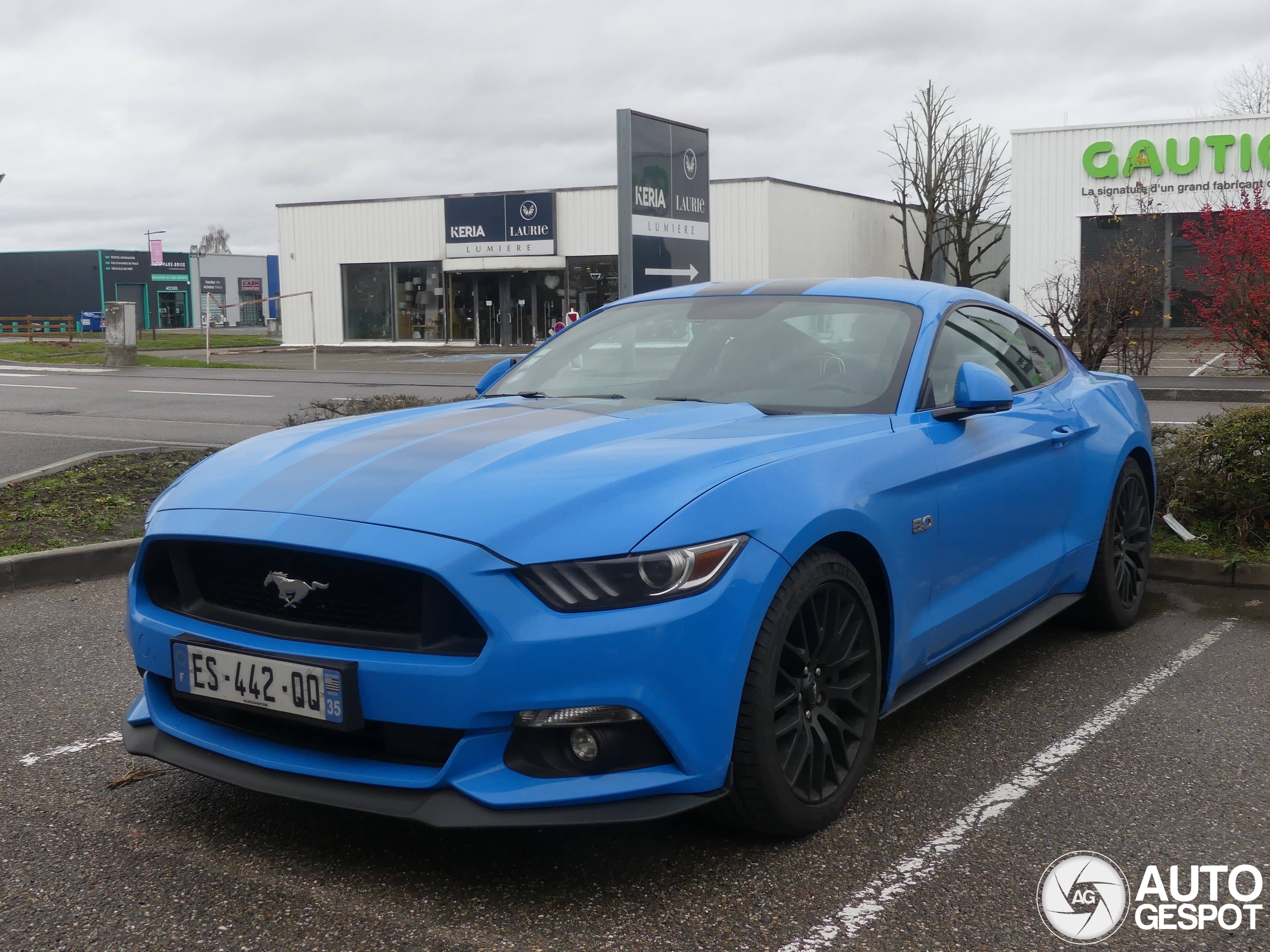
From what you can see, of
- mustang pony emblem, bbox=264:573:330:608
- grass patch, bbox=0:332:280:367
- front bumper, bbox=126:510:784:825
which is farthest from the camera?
grass patch, bbox=0:332:280:367

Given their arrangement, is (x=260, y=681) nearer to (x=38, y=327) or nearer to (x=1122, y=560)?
(x=1122, y=560)

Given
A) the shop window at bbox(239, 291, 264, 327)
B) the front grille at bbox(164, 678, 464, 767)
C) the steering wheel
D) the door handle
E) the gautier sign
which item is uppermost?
the gautier sign

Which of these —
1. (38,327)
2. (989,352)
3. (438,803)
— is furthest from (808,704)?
(38,327)

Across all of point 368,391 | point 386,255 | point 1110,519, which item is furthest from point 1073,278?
point 386,255

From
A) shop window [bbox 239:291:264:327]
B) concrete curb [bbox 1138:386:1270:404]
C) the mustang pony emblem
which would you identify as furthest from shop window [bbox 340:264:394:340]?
shop window [bbox 239:291:264:327]

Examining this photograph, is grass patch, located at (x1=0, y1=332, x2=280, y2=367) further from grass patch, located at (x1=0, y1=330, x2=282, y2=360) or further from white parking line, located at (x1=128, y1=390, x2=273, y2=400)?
white parking line, located at (x1=128, y1=390, x2=273, y2=400)

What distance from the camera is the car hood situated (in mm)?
2633

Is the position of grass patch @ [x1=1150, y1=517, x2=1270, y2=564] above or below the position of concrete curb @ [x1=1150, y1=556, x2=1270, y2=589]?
above

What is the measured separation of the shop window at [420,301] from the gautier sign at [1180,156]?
20.7 m

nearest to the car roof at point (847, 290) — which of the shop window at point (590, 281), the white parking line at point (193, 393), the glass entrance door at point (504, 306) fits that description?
the white parking line at point (193, 393)

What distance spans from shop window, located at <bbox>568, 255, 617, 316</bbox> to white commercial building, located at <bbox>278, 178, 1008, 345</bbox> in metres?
0.04

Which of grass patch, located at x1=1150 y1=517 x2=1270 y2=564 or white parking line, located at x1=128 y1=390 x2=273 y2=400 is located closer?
grass patch, located at x1=1150 y1=517 x2=1270 y2=564

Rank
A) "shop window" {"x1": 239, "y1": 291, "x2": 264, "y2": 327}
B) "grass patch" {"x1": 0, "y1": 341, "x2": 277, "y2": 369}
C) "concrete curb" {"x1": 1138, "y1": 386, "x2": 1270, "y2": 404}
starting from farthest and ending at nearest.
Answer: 1. "shop window" {"x1": 239, "y1": 291, "x2": 264, "y2": 327}
2. "grass patch" {"x1": 0, "y1": 341, "x2": 277, "y2": 369}
3. "concrete curb" {"x1": 1138, "y1": 386, "x2": 1270, "y2": 404}

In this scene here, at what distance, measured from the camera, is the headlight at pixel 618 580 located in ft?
8.46
